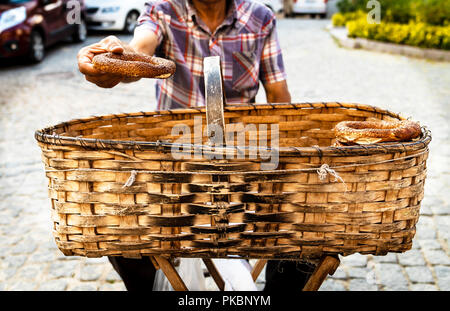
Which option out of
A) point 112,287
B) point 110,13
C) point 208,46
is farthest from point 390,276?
point 110,13

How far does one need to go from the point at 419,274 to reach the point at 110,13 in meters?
11.6

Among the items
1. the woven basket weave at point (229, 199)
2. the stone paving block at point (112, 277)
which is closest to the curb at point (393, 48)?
the stone paving block at point (112, 277)

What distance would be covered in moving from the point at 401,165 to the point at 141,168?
73 centimetres

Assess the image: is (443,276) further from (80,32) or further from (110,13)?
(110,13)

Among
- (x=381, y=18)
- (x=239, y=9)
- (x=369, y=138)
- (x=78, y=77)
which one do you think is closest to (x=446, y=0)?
(x=381, y=18)

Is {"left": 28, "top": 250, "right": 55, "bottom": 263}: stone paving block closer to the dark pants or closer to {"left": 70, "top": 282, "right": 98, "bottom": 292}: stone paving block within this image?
{"left": 70, "top": 282, "right": 98, "bottom": 292}: stone paving block

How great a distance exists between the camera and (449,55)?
10.2 meters

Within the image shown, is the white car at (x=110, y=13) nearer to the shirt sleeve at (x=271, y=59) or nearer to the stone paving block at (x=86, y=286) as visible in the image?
the stone paving block at (x=86, y=286)

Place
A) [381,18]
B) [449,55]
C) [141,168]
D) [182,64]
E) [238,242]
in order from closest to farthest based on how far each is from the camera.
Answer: [141,168] → [238,242] → [182,64] → [449,55] → [381,18]

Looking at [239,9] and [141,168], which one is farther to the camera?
[239,9]

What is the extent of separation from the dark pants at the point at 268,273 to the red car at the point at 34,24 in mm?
8723

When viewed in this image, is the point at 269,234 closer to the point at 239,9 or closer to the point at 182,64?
the point at 182,64

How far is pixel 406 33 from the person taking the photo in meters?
11.1

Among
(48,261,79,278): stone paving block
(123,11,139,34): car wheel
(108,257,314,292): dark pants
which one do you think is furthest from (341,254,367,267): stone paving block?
(123,11,139,34): car wheel
